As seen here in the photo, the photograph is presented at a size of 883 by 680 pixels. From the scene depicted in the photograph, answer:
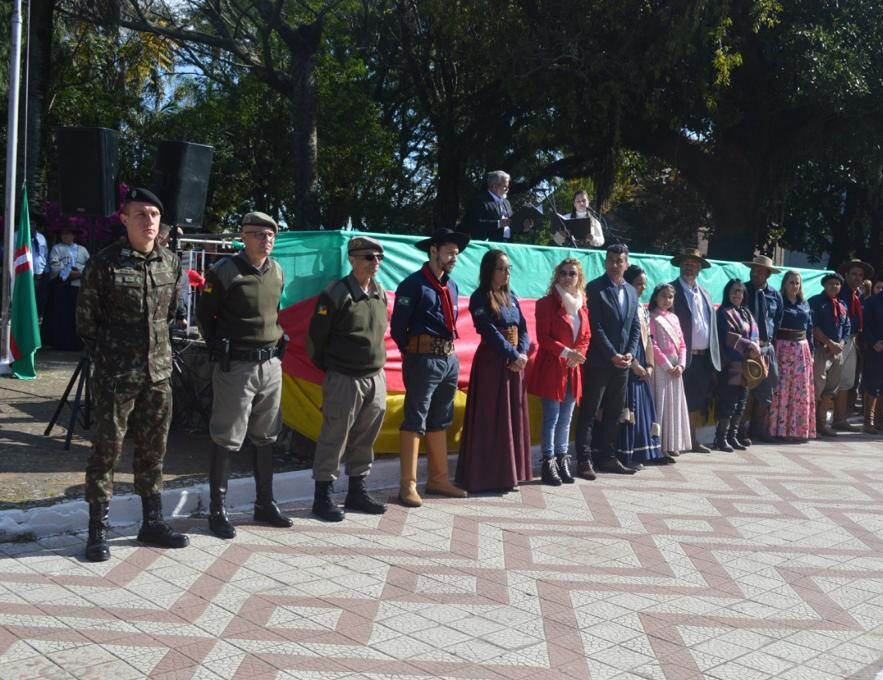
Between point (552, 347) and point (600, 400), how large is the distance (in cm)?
88

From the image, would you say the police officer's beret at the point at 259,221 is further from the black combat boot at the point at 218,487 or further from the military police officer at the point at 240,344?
the black combat boot at the point at 218,487

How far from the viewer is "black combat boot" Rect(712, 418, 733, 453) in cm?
1034

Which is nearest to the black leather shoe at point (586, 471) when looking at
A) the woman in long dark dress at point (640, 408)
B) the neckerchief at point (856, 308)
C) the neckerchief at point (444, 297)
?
the woman in long dark dress at point (640, 408)

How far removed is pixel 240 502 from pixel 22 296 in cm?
570

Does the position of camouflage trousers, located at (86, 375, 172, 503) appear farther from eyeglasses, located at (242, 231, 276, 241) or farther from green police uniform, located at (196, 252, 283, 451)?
eyeglasses, located at (242, 231, 276, 241)

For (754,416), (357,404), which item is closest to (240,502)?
(357,404)

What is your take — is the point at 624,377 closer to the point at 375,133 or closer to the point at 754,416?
the point at 754,416

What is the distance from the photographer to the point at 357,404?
670 cm

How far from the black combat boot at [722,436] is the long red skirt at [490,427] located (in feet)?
11.3

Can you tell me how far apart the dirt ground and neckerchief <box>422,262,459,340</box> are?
1599mm

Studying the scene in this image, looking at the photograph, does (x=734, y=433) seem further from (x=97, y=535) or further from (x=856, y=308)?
(x=97, y=535)

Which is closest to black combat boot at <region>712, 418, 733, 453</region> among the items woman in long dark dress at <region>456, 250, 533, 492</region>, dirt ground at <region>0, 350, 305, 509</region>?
woman in long dark dress at <region>456, 250, 533, 492</region>

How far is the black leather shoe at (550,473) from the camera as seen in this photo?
8156mm

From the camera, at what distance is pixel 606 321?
848 cm
